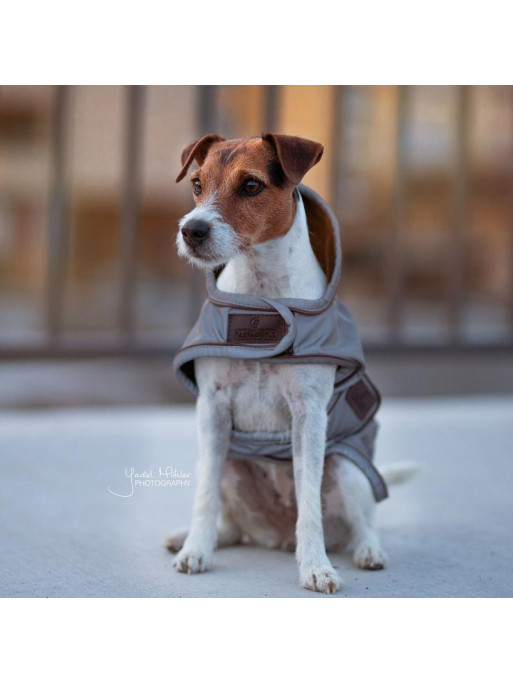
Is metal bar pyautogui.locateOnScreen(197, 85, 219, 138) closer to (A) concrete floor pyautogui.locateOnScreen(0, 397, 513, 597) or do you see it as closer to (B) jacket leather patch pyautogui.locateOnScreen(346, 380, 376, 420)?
(A) concrete floor pyautogui.locateOnScreen(0, 397, 513, 597)

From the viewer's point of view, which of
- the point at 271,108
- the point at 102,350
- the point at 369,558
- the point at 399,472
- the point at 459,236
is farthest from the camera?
the point at 459,236

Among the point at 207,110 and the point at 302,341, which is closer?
the point at 302,341

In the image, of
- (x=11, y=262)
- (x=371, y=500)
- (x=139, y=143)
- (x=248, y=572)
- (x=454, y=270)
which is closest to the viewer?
(x=248, y=572)

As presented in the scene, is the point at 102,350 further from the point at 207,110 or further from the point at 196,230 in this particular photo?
the point at 196,230

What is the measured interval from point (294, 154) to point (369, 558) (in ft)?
3.48

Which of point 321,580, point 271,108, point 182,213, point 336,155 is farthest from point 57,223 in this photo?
point 321,580

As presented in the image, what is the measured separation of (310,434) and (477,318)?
4.17 metres

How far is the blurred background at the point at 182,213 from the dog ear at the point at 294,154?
270cm

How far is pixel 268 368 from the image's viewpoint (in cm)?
220

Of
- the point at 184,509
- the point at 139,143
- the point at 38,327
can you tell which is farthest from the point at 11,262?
the point at 184,509

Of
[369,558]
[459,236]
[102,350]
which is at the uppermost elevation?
[459,236]

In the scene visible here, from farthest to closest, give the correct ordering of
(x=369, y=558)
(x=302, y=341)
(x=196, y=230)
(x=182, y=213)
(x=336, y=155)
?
(x=336, y=155), (x=182, y=213), (x=369, y=558), (x=302, y=341), (x=196, y=230)

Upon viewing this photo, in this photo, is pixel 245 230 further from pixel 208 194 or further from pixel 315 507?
pixel 315 507

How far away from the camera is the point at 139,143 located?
5168 mm
